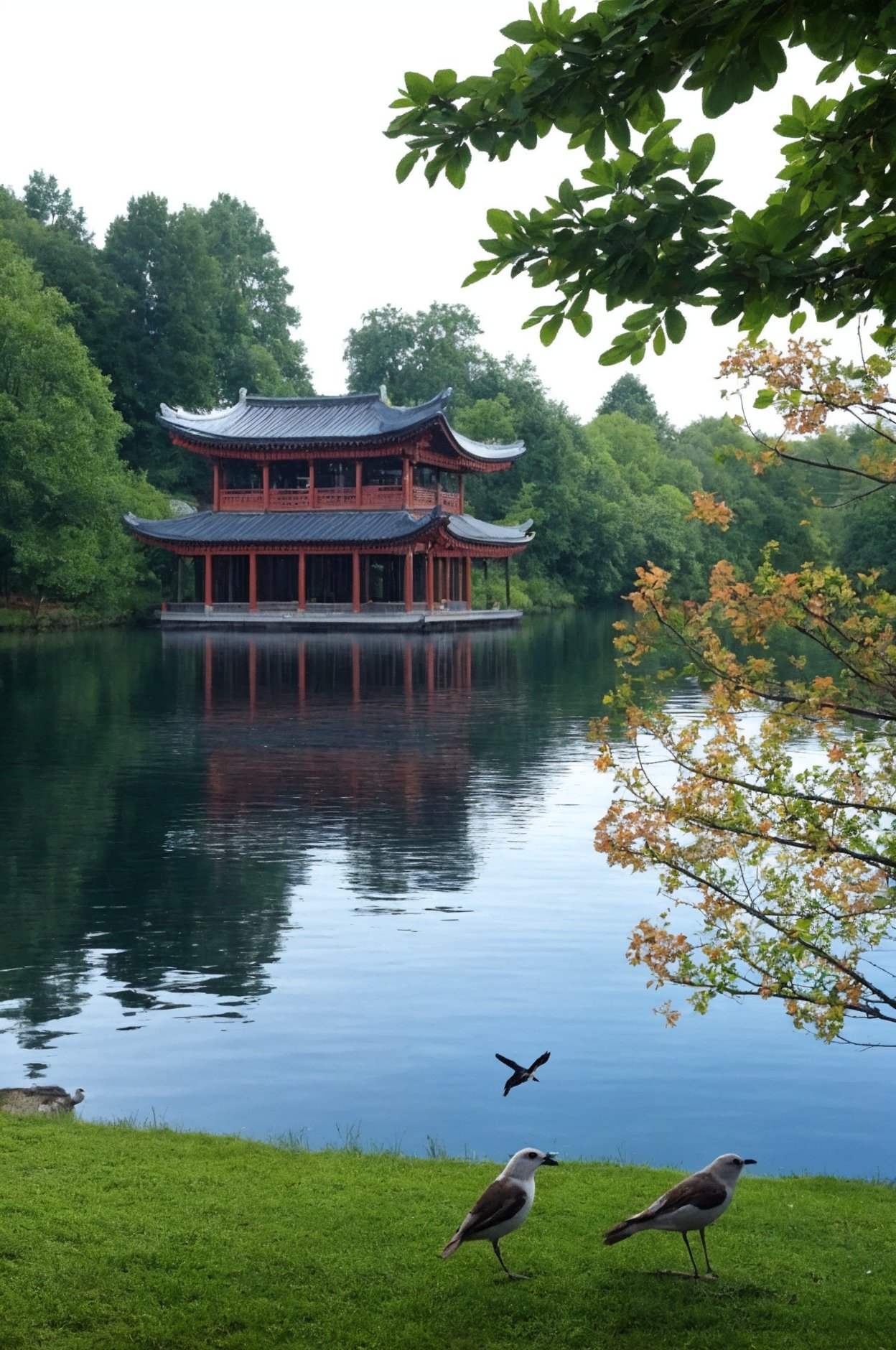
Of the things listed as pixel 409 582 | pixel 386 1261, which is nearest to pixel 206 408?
pixel 409 582

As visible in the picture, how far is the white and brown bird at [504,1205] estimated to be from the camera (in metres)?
4.81

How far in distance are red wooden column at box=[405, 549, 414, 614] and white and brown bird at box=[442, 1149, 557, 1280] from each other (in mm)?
44901

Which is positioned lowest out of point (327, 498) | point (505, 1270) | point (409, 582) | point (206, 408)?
point (505, 1270)

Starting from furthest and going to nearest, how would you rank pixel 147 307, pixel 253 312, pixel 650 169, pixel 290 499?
pixel 253 312 → pixel 147 307 → pixel 290 499 → pixel 650 169

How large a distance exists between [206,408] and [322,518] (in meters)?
17.3

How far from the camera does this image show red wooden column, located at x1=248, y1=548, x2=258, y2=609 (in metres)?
51.9

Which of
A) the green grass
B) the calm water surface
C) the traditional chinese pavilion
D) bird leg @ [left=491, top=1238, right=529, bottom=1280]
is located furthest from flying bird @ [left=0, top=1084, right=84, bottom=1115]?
the traditional chinese pavilion

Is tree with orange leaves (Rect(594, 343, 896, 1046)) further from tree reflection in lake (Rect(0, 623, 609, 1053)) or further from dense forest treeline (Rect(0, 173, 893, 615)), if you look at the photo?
dense forest treeline (Rect(0, 173, 893, 615))

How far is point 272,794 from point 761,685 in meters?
12.8

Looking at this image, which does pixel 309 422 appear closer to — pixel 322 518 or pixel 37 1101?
pixel 322 518

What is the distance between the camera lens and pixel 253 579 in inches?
2055

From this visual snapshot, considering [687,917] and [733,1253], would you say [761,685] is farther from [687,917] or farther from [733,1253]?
[687,917]

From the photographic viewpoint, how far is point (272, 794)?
730 inches

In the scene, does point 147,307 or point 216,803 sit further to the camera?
point 147,307
